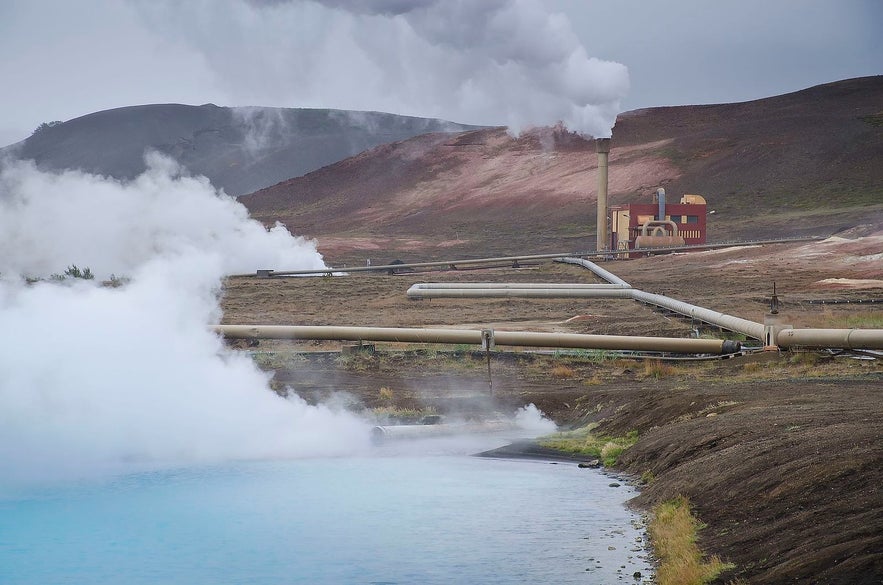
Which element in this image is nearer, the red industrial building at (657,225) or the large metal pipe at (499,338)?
the large metal pipe at (499,338)

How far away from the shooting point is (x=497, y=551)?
59.9 feet

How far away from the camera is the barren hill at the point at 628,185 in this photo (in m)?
131

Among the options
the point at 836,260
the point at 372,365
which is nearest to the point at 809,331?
the point at 372,365

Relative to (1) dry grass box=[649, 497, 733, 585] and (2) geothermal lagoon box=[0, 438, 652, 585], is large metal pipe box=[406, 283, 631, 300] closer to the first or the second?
(2) geothermal lagoon box=[0, 438, 652, 585]

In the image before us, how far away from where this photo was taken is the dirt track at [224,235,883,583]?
14.9 m

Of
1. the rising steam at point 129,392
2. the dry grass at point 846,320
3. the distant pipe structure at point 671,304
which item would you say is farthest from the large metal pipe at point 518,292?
the rising steam at point 129,392

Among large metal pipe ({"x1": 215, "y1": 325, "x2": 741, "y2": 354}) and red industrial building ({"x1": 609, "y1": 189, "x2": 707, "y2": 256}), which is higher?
red industrial building ({"x1": 609, "y1": 189, "x2": 707, "y2": 256})

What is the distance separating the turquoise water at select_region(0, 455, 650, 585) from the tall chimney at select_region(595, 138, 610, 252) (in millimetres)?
74386

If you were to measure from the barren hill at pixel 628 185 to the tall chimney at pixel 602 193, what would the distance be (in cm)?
2039

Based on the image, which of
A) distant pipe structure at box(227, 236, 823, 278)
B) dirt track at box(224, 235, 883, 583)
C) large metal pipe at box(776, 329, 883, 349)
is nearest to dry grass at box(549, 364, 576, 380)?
dirt track at box(224, 235, 883, 583)

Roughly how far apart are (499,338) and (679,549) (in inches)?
883

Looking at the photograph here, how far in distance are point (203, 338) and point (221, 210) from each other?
63805 mm

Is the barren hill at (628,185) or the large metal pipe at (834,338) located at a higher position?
the barren hill at (628,185)

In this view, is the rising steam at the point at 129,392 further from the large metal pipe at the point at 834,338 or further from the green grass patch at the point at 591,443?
the large metal pipe at the point at 834,338
